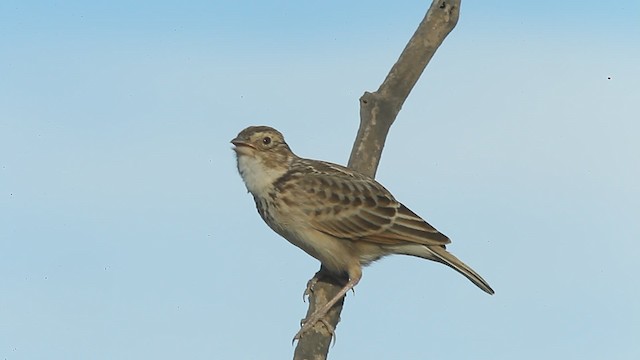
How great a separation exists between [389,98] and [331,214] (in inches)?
50.6

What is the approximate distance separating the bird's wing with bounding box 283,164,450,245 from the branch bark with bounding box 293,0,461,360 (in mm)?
406

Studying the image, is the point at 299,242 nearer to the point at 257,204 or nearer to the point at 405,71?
the point at 257,204

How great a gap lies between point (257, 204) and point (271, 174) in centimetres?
33

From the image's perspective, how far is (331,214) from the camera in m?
11.7

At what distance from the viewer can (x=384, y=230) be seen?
1172cm

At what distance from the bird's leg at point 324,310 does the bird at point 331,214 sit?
0.08 metres

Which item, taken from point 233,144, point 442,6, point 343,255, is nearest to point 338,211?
point 343,255

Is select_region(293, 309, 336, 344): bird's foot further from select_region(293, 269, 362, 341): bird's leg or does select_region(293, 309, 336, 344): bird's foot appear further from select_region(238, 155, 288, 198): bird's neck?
select_region(238, 155, 288, 198): bird's neck

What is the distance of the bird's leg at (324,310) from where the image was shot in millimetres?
10922

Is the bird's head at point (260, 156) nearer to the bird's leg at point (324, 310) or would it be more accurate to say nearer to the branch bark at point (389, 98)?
the branch bark at point (389, 98)

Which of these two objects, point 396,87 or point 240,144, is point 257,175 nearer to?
point 240,144

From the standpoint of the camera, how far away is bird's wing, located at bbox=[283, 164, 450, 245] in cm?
1166

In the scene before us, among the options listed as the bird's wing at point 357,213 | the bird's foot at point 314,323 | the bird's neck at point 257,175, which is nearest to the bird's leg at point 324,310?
the bird's foot at point 314,323

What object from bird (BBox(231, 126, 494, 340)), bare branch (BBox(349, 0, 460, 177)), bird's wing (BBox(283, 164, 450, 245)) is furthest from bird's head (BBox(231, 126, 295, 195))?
bare branch (BBox(349, 0, 460, 177))
